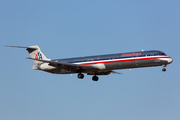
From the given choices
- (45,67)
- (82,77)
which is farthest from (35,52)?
(82,77)

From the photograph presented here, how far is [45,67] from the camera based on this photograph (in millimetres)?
52906

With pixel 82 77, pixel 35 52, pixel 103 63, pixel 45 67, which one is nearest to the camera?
pixel 103 63

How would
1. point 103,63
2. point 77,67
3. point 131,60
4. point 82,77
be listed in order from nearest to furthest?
point 131,60, point 103,63, point 77,67, point 82,77

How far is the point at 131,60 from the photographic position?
1823 inches

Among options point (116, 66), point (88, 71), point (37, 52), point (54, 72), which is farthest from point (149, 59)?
point (37, 52)

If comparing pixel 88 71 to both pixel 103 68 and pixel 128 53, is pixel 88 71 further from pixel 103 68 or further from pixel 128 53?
pixel 128 53

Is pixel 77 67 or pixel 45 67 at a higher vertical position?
pixel 45 67

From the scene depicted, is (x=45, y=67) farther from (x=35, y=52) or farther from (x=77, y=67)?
(x=77, y=67)

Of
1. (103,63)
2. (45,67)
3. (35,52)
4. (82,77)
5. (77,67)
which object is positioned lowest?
(82,77)

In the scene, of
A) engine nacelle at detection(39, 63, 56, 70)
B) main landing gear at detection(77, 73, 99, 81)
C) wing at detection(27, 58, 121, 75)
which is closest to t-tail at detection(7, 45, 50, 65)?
engine nacelle at detection(39, 63, 56, 70)

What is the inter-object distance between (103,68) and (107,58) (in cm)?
174

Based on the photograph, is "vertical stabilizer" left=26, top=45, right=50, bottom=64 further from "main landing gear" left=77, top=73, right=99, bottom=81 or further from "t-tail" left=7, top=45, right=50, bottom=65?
"main landing gear" left=77, top=73, right=99, bottom=81

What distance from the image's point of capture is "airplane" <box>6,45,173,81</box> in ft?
150

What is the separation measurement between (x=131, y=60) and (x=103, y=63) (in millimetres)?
4611
